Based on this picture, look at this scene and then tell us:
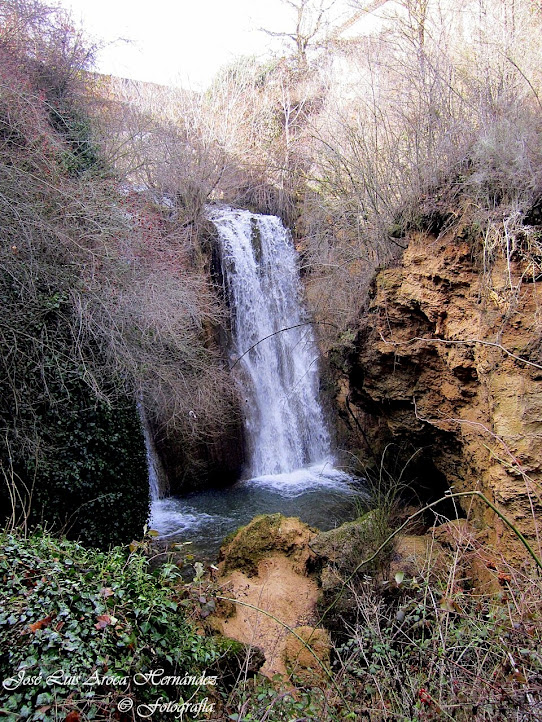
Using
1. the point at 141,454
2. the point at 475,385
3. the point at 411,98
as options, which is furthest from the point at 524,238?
the point at 141,454

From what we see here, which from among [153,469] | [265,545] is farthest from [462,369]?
[153,469]

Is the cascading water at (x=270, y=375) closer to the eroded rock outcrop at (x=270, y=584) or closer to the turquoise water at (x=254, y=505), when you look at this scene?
the turquoise water at (x=254, y=505)

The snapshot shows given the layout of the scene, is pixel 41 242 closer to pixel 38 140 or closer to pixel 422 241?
pixel 38 140

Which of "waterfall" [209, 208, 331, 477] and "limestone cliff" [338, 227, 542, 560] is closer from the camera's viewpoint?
"limestone cliff" [338, 227, 542, 560]

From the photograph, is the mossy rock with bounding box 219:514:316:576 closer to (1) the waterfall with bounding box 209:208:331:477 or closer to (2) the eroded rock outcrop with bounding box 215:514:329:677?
(2) the eroded rock outcrop with bounding box 215:514:329:677

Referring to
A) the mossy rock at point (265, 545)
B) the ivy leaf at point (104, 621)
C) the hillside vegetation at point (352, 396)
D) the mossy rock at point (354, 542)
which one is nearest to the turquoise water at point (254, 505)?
the hillside vegetation at point (352, 396)

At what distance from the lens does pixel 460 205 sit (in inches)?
217

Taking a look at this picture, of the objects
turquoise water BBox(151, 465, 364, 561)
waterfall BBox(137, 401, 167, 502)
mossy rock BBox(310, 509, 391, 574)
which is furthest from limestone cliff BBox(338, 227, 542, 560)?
waterfall BBox(137, 401, 167, 502)

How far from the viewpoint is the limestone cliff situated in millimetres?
4590

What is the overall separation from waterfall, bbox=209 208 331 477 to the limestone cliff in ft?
11.4

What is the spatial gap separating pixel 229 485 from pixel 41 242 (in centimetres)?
599

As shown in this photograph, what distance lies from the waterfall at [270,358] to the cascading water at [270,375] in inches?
0.8

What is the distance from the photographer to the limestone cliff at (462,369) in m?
4.59

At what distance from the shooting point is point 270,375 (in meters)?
11.1
